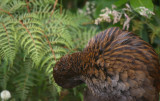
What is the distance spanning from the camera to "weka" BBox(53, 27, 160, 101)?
1961mm

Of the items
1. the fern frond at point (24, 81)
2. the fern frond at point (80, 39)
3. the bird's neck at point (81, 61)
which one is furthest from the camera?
the fern frond at point (80, 39)

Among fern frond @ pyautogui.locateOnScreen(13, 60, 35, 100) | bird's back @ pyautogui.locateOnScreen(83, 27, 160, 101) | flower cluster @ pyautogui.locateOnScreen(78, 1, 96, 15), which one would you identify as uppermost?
flower cluster @ pyautogui.locateOnScreen(78, 1, 96, 15)

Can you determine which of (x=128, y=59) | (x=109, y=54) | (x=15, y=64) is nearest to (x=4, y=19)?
(x=15, y=64)

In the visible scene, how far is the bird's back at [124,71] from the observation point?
6.42 feet

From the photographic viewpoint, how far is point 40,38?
2.51 metres

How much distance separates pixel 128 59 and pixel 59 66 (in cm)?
64

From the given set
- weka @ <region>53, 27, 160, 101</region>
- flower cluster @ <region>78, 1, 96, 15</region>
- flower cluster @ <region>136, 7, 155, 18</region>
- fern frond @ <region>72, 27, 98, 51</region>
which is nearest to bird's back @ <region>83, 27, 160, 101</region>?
weka @ <region>53, 27, 160, 101</region>

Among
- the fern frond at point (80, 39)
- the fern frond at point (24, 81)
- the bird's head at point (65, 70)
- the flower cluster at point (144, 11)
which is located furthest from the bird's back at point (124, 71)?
the fern frond at point (24, 81)

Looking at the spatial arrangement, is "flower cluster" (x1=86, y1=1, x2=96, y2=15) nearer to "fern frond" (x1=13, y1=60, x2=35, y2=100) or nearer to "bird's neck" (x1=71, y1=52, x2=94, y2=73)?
"fern frond" (x1=13, y1=60, x2=35, y2=100)

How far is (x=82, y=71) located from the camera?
2158mm

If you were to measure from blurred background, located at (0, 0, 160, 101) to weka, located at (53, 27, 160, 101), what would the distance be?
1.25 ft

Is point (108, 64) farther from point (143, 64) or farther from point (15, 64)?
point (15, 64)

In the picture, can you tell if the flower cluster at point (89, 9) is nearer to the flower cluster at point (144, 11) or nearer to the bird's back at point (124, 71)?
the flower cluster at point (144, 11)

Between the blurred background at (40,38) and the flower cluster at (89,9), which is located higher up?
the flower cluster at (89,9)
